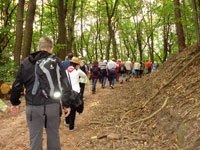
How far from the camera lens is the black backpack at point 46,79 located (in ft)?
9.59

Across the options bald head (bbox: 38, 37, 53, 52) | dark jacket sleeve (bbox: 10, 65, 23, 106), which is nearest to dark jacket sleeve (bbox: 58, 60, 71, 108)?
bald head (bbox: 38, 37, 53, 52)

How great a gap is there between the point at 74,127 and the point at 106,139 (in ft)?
4.44

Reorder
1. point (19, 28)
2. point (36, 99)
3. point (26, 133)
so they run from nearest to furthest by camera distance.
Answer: point (36, 99)
point (26, 133)
point (19, 28)

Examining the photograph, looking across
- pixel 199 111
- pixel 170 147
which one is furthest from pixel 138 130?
pixel 199 111

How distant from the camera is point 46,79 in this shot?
9.66 feet

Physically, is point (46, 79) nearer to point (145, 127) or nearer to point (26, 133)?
point (26, 133)

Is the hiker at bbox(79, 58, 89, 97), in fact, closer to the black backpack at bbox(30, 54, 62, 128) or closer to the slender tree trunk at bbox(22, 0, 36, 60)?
the slender tree trunk at bbox(22, 0, 36, 60)

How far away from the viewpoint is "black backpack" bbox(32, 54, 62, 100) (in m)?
2.92

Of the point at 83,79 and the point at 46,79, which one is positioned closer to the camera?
the point at 46,79

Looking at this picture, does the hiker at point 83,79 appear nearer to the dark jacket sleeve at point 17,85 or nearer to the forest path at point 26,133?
the forest path at point 26,133

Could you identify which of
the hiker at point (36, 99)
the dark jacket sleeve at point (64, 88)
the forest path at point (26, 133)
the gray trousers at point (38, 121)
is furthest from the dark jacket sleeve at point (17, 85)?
the forest path at point (26, 133)

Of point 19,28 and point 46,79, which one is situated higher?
point 19,28

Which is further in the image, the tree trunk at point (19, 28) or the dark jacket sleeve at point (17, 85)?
the tree trunk at point (19, 28)

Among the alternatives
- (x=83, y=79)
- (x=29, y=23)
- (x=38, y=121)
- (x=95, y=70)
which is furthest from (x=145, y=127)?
(x=29, y=23)
